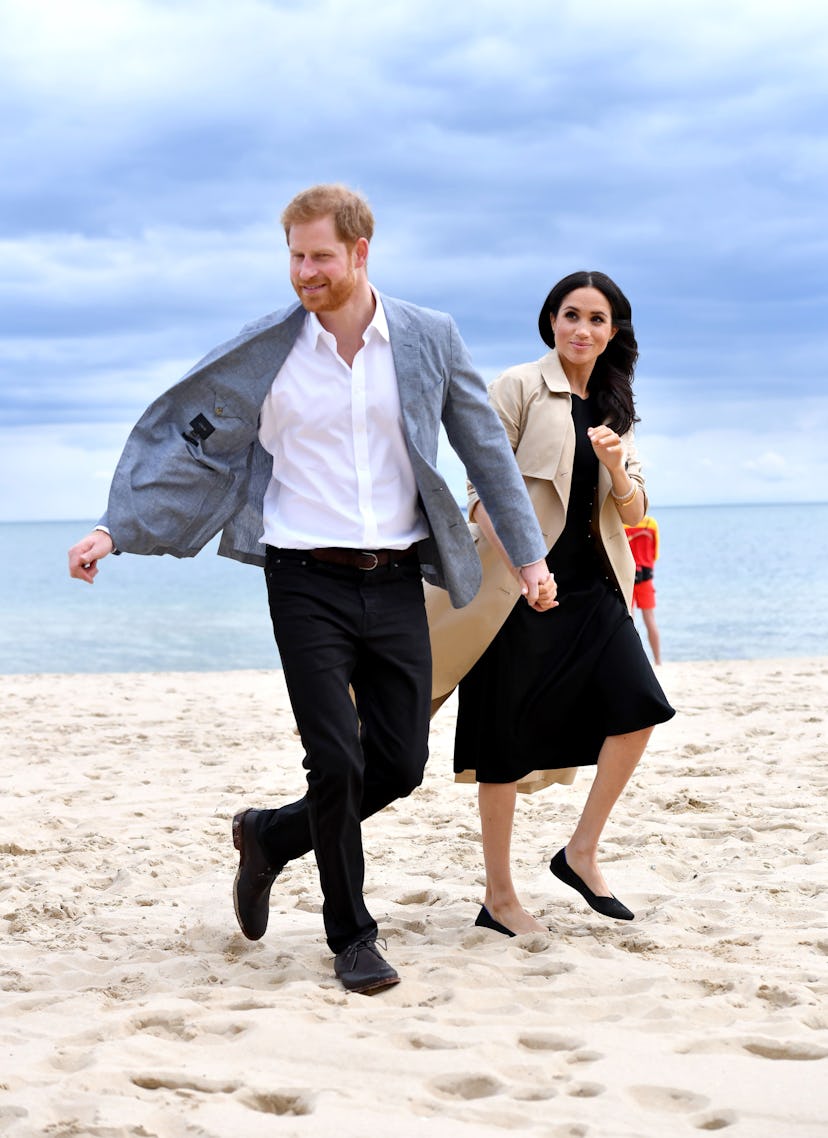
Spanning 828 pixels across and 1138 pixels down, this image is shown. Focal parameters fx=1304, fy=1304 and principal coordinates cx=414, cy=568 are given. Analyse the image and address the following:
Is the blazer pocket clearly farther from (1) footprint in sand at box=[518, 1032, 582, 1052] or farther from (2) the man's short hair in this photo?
(1) footprint in sand at box=[518, 1032, 582, 1052]

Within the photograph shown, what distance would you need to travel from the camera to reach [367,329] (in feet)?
12.7

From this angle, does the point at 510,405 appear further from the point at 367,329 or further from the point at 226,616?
the point at 226,616

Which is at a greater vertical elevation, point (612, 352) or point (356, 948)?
point (612, 352)

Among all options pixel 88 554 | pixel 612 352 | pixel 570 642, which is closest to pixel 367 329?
pixel 88 554

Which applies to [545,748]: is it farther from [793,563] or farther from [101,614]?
[793,563]

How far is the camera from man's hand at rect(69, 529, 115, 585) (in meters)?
3.71

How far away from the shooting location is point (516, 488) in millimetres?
4086

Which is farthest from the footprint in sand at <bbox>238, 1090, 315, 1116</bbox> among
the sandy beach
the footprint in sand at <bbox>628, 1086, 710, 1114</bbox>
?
the footprint in sand at <bbox>628, 1086, 710, 1114</bbox>

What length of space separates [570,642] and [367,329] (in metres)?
1.33

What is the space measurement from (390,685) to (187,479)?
88 centimetres

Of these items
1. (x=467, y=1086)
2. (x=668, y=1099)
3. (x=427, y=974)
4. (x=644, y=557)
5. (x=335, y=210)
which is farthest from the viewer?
(x=644, y=557)

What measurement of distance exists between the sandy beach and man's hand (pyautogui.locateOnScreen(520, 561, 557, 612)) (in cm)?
112

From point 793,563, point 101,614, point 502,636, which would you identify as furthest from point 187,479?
point 793,563

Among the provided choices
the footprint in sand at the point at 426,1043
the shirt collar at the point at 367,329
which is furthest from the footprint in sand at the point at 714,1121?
the shirt collar at the point at 367,329
